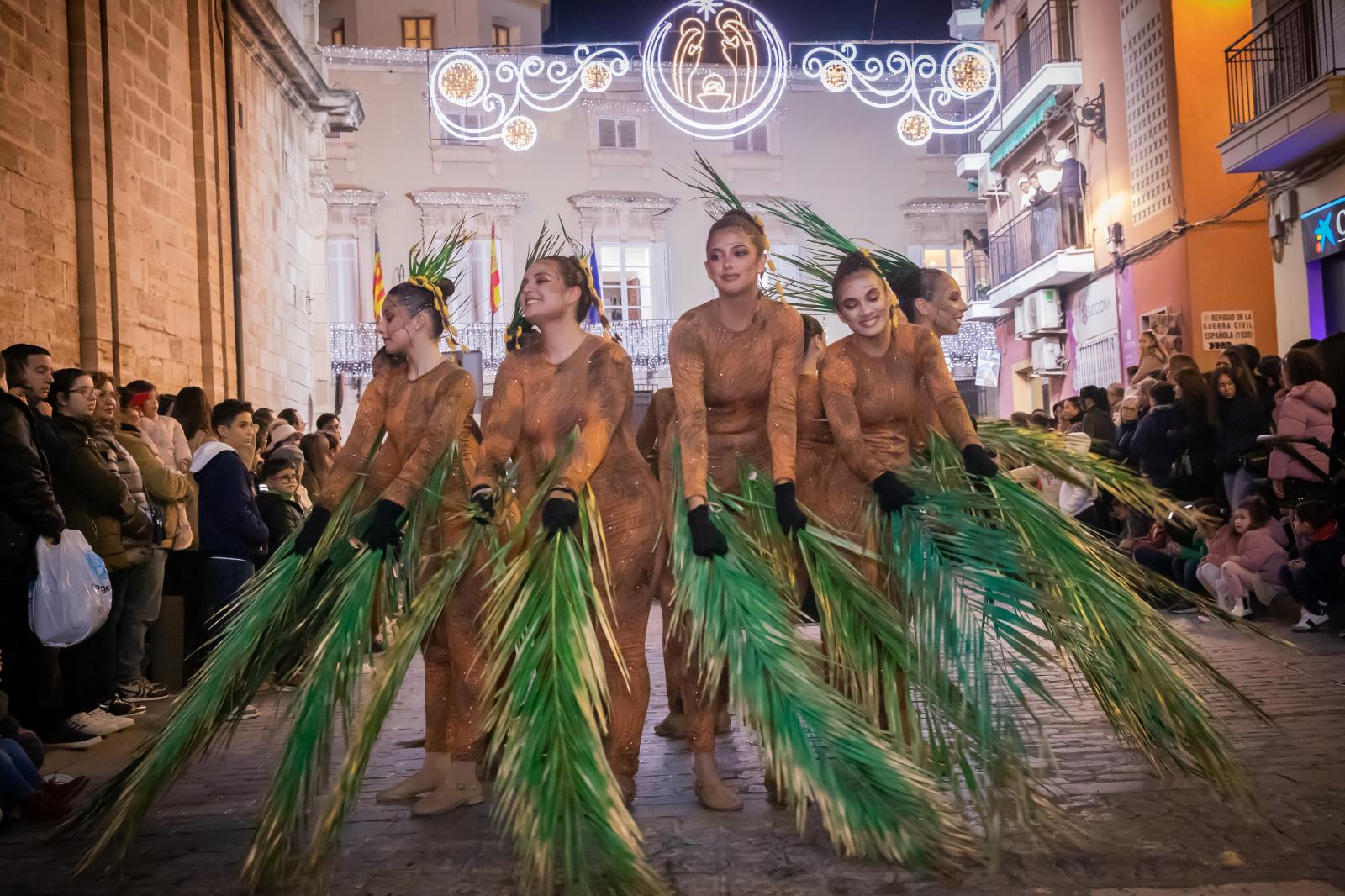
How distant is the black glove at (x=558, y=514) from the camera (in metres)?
4.22

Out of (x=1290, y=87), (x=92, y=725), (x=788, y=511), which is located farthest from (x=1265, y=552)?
(x=1290, y=87)

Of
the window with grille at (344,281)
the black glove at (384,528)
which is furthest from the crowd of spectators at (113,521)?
the window with grille at (344,281)

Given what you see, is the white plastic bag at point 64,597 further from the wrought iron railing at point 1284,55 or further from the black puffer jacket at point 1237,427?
the wrought iron railing at point 1284,55

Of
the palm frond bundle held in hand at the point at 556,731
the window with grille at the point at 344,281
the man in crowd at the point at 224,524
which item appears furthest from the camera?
the window with grille at the point at 344,281

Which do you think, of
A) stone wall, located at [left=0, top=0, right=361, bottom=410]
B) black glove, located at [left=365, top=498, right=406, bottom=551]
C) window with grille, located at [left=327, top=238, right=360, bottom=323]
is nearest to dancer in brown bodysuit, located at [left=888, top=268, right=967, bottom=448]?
black glove, located at [left=365, top=498, right=406, bottom=551]

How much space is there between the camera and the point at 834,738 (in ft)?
12.4

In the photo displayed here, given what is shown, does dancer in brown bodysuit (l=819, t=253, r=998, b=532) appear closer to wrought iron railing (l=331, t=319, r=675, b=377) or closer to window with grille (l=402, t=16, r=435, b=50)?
wrought iron railing (l=331, t=319, r=675, b=377)

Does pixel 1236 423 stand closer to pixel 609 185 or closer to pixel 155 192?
pixel 155 192

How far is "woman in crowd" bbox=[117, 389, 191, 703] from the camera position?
7305mm

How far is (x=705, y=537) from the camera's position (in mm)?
4266

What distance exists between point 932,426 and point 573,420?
4.37ft

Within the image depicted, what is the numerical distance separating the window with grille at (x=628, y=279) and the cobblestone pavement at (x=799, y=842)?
24486 mm

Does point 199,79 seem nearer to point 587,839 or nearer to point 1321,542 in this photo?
point 1321,542

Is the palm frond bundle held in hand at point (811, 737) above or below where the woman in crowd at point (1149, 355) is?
below
